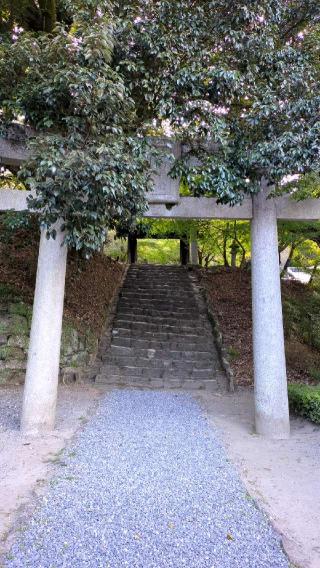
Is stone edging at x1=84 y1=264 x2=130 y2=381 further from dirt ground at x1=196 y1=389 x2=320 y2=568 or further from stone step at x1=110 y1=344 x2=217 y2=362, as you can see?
dirt ground at x1=196 y1=389 x2=320 y2=568

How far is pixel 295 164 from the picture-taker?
184 inches

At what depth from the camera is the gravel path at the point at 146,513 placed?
225cm

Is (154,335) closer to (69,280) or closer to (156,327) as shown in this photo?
(156,327)

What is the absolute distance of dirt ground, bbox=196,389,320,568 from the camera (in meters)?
2.68

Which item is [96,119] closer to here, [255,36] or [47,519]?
[255,36]

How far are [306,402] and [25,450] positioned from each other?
12.5ft

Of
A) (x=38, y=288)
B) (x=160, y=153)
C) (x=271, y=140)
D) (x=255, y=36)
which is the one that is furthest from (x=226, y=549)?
(x=255, y=36)

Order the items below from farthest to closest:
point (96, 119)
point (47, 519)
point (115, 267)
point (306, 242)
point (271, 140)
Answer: point (115, 267) < point (306, 242) < point (271, 140) < point (96, 119) < point (47, 519)

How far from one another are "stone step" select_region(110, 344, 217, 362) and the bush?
266 centimetres

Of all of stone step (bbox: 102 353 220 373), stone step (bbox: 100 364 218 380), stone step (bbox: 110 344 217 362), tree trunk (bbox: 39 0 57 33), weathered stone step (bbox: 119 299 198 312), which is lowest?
stone step (bbox: 100 364 218 380)

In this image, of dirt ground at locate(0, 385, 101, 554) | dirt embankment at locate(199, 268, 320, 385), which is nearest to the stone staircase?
dirt embankment at locate(199, 268, 320, 385)

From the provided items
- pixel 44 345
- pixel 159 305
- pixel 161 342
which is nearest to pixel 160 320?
pixel 159 305

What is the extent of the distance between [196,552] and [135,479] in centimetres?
109

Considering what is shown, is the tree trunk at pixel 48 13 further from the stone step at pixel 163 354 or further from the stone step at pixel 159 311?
the stone step at pixel 163 354
